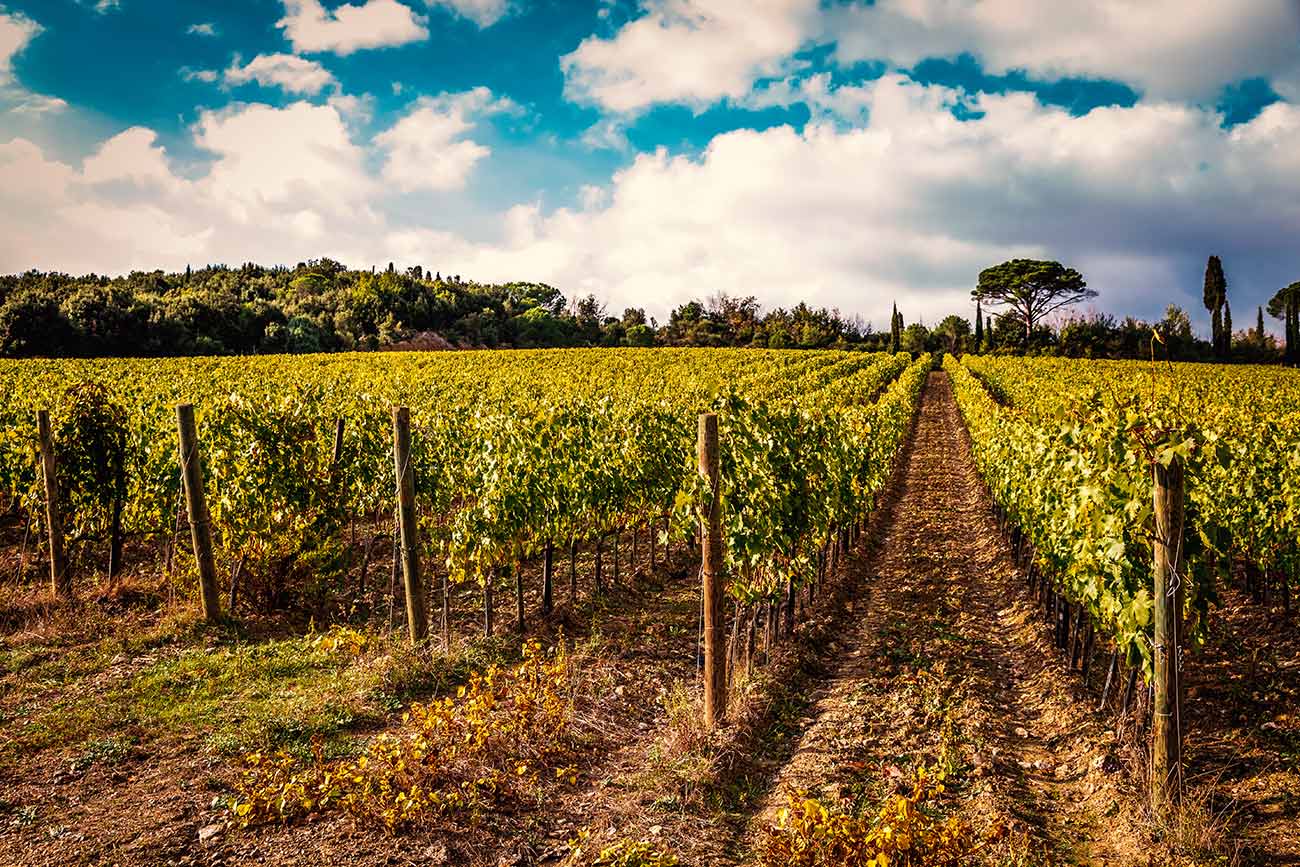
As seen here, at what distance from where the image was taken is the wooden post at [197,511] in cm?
732

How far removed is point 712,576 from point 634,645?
2549 millimetres

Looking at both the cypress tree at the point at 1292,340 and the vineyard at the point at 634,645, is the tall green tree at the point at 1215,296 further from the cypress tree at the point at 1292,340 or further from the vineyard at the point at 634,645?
the vineyard at the point at 634,645

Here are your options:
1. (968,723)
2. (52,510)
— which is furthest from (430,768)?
(52,510)

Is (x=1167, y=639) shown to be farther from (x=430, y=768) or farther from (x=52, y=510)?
(x=52, y=510)

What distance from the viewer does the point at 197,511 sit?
7.47 meters

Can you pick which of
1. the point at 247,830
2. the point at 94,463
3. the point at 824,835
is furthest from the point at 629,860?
the point at 94,463

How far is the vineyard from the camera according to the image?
4.23 metres

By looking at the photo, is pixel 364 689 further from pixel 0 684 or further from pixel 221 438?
pixel 221 438

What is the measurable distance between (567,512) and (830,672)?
140 inches

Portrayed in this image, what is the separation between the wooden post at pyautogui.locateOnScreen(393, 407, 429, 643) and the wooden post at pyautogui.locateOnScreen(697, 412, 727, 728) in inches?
126

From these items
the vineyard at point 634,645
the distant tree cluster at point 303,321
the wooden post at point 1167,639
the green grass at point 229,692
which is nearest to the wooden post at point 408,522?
the vineyard at point 634,645

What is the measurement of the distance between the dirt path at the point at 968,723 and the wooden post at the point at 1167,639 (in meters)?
0.40

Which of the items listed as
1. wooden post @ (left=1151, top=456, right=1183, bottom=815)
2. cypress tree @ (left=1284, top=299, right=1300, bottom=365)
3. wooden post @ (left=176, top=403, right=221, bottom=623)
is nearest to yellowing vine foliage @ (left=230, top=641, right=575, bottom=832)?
wooden post @ (left=176, top=403, right=221, bottom=623)

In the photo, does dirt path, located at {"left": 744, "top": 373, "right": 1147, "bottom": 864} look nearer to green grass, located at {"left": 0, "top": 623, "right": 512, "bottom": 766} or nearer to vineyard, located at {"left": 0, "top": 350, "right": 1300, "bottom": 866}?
vineyard, located at {"left": 0, "top": 350, "right": 1300, "bottom": 866}
